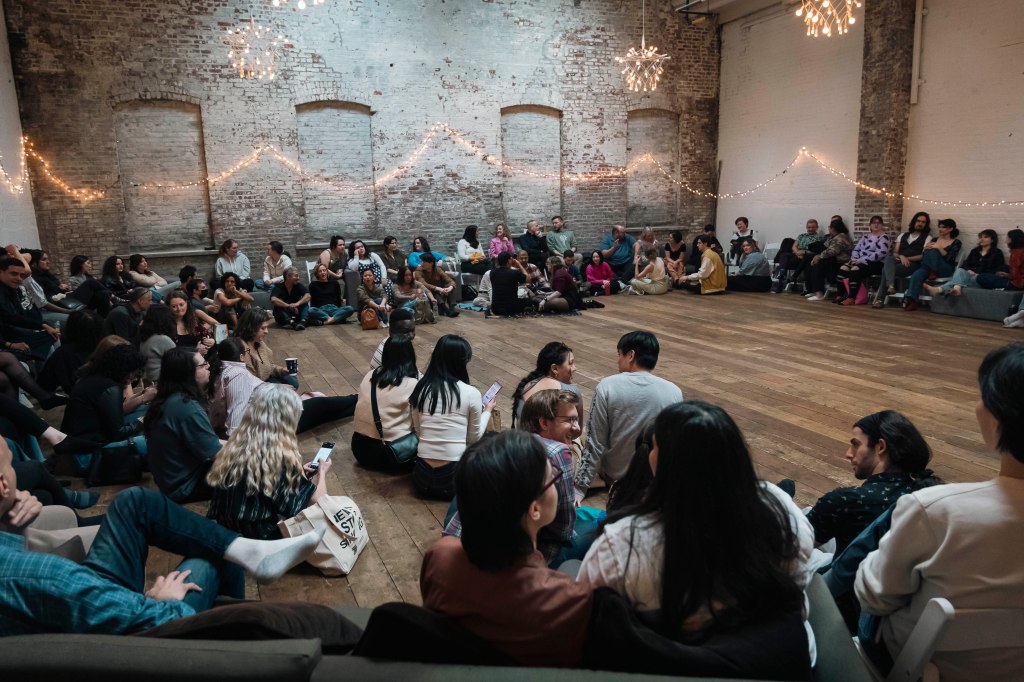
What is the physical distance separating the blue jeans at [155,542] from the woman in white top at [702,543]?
4.26ft

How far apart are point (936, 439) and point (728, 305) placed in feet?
19.3

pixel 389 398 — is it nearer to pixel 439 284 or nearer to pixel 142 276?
pixel 439 284

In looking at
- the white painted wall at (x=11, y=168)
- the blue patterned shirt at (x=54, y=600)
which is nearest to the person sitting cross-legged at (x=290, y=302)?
the white painted wall at (x=11, y=168)

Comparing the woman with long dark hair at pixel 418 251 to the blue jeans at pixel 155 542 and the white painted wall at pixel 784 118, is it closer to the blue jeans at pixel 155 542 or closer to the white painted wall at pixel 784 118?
the white painted wall at pixel 784 118

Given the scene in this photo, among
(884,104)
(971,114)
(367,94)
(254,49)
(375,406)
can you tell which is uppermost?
(254,49)

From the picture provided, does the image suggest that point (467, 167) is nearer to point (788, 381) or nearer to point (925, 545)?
point (788, 381)

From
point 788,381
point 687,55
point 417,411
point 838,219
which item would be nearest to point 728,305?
point 838,219

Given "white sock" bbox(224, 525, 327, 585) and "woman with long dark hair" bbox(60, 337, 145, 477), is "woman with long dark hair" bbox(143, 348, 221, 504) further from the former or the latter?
"white sock" bbox(224, 525, 327, 585)

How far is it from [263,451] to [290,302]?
680 cm

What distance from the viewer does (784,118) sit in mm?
12352

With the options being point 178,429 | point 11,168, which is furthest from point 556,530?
point 11,168

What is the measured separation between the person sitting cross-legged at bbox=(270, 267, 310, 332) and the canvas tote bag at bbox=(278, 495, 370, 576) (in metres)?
6.46

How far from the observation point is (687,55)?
13414mm

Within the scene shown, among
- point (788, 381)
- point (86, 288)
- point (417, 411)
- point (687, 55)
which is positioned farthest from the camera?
point (687, 55)
